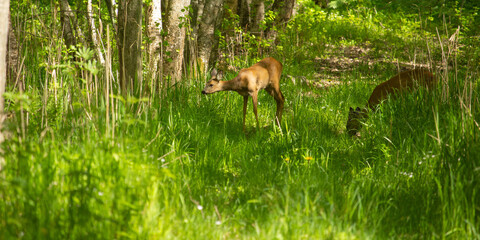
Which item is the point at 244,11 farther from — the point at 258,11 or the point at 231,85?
the point at 231,85

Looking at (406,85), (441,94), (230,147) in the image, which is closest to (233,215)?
(230,147)

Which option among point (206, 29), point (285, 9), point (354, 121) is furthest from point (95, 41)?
point (285, 9)

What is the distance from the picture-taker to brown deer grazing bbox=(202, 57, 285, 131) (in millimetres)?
5939

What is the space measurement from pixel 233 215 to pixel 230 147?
1546 millimetres

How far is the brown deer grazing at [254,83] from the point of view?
5939 mm

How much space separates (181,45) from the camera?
646cm

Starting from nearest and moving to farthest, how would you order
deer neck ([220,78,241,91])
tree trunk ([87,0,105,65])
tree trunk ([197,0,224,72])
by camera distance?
1. tree trunk ([87,0,105,65])
2. deer neck ([220,78,241,91])
3. tree trunk ([197,0,224,72])

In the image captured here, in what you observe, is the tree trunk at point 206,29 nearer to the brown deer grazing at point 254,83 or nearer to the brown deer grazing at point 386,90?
the brown deer grazing at point 254,83

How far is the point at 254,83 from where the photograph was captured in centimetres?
611

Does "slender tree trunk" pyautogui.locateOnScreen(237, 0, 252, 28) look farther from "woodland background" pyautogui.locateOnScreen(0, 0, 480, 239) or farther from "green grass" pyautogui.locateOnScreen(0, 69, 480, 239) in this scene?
"green grass" pyautogui.locateOnScreen(0, 69, 480, 239)

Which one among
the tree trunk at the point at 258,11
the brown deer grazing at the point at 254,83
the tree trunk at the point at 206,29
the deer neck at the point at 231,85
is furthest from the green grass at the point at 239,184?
the tree trunk at the point at 258,11

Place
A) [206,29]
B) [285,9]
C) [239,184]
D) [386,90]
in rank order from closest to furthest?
[239,184] < [386,90] < [206,29] < [285,9]

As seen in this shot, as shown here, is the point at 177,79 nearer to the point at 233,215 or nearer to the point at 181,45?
the point at 181,45

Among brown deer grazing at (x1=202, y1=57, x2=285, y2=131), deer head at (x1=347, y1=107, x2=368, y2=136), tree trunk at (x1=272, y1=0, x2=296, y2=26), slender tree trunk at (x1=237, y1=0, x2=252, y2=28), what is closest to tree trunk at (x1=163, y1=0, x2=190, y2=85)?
brown deer grazing at (x1=202, y1=57, x2=285, y2=131)
